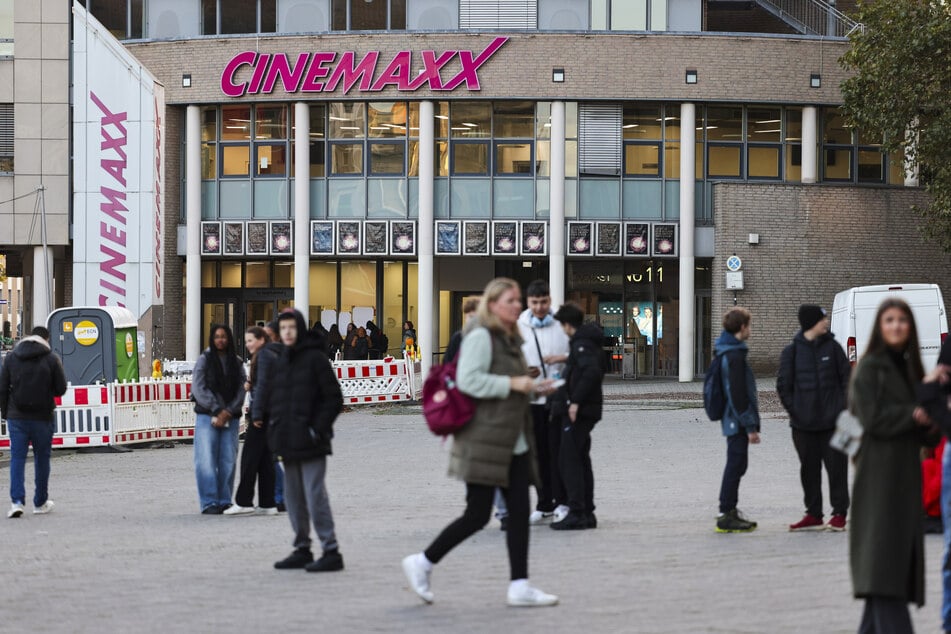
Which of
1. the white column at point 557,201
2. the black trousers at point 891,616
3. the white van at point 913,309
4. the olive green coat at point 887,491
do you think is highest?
the white column at point 557,201

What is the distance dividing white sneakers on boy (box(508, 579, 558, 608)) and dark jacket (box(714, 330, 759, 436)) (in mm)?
3606

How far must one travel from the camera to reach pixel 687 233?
3834 centimetres

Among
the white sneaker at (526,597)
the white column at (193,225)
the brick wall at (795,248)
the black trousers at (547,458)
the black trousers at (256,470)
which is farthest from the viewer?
the white column at (193,225)

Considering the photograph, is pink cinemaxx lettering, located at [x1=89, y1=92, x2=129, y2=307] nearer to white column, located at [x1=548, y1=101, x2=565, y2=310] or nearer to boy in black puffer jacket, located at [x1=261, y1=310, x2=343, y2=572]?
white column, located at [x1=548, y1=101, x2=565, y2=310]

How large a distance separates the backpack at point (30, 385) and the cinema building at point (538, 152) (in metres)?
24.1

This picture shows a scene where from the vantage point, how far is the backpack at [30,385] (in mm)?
13469

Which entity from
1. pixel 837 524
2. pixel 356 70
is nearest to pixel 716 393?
pixel 837 524

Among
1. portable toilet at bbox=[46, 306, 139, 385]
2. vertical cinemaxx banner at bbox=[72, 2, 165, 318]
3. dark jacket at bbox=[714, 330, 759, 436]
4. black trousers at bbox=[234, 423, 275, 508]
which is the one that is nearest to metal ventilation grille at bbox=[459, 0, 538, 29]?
vertical cinemaxx banner at bbox=[72, 2, 165, 318]

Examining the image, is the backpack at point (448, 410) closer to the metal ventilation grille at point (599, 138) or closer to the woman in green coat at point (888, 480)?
the woman in green coat at point (888, 480)

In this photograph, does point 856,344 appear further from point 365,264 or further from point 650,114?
point 365,264

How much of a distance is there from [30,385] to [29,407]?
0.20m

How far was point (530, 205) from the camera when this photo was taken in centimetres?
3853

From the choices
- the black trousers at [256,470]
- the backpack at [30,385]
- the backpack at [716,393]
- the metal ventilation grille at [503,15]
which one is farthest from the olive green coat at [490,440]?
the metal ventilation grille at [503,15]

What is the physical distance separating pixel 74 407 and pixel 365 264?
20299 millimetres
